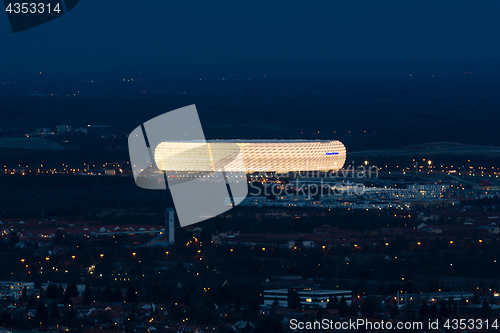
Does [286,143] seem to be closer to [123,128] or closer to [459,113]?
[123,128]

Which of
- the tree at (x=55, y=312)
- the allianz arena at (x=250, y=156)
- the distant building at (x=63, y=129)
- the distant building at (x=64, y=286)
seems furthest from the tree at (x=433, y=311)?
the distant building at (x=63, y=129)

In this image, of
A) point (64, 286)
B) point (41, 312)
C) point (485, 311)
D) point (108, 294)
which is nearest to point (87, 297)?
point (108, 294)

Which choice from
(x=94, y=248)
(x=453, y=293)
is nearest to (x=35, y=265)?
(x=94, y=248)

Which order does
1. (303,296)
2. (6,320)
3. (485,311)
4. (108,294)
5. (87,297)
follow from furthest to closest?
(108,294), (303,296), (87,297), (485,311), (6,320)

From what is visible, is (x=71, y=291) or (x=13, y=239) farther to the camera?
(x=13, y=239)

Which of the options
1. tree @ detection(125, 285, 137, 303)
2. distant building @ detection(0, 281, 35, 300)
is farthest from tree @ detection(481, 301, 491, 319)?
distant building @ detection(0, 281, 35, 300)

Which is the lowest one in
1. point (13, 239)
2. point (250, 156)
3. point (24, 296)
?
point (250, 156)

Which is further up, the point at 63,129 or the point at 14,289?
the point at 14,289

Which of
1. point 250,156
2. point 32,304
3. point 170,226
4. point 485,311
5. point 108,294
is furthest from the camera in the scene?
point 250,156

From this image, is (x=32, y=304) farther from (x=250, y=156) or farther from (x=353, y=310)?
(x=250, y=156)
